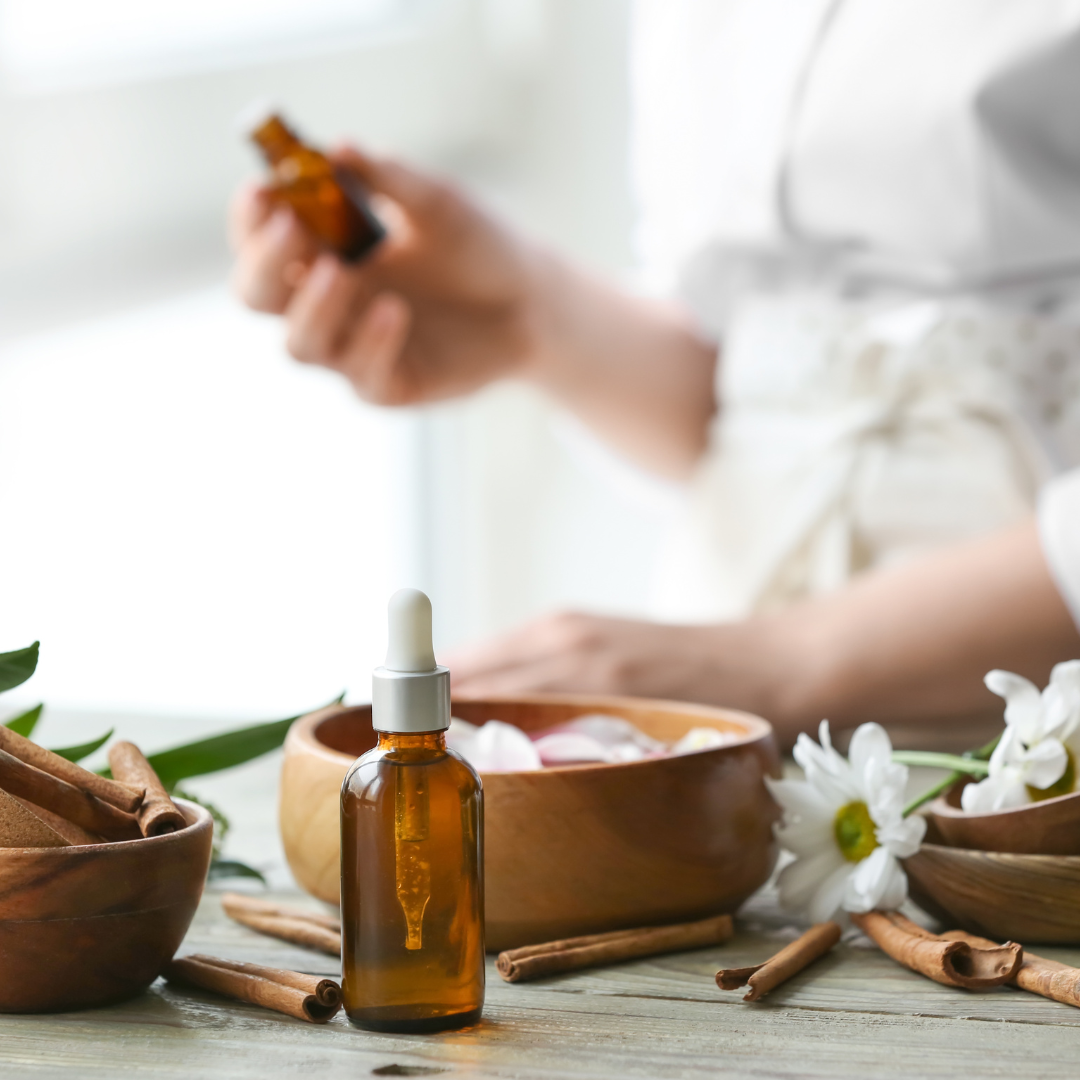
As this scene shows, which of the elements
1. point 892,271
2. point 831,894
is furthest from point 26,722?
point 892,271

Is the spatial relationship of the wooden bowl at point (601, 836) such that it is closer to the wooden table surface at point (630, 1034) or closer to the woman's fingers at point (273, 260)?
the wooden table surface at point (630, 1034)

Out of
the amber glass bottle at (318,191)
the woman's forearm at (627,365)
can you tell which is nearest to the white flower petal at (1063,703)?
the amber glass bottle at (318,191)

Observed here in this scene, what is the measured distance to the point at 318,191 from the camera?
981 millimetres

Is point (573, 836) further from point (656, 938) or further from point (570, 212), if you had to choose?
point (570, 212)

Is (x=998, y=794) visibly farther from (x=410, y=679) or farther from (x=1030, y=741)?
(x=410, y=679)

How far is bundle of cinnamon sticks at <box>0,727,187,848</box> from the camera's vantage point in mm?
352

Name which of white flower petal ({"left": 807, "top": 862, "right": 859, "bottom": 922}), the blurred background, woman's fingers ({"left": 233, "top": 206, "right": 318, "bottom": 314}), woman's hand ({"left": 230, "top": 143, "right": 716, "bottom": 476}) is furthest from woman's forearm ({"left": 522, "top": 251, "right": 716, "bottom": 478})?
white flower petal ({"left": 807, "top": 862, "right": 859, "bottom": 922})

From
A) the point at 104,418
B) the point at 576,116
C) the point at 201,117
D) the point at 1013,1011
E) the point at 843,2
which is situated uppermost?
the point at 576,116

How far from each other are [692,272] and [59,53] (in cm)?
104

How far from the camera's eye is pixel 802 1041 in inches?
13.6

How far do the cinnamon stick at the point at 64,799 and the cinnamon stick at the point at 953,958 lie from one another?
239mm

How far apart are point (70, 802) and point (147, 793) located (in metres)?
0.02

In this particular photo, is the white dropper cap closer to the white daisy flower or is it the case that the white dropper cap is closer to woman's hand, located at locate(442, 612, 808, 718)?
the white daisy flower

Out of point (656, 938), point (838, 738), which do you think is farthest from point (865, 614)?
point (656, 938)
